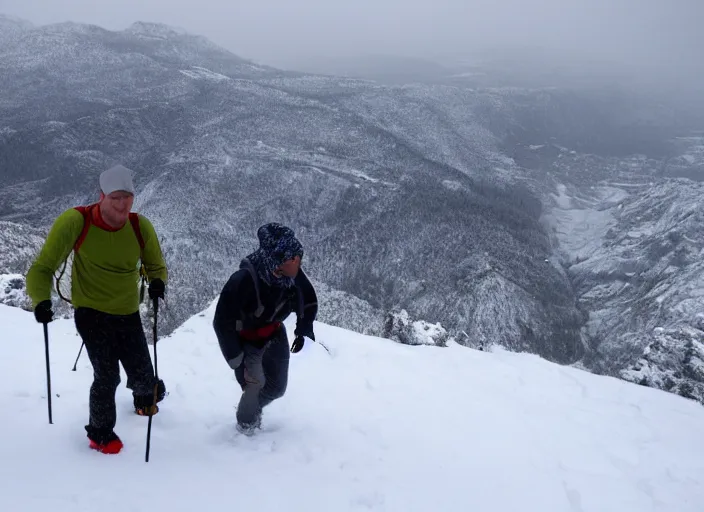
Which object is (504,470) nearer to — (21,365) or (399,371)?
(399,371)

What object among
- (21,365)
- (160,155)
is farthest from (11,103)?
(21,365)

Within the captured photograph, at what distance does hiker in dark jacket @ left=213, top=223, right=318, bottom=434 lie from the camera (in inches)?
217

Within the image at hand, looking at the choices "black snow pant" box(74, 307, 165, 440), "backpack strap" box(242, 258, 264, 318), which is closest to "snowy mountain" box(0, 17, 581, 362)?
"black snow pant" box(74, 307, 165, 440)

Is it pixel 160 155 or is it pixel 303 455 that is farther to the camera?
pixel 160 155

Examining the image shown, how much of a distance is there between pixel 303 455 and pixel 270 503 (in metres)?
1.22

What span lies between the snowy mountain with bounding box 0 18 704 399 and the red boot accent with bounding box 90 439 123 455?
15.4 meters

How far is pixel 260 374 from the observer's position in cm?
624

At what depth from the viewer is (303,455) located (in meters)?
6.78

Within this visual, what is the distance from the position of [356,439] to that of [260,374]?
2.33 meters

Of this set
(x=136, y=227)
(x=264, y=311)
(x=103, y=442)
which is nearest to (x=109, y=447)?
(x=103, y=442)

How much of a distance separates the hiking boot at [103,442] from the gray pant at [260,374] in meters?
1.64

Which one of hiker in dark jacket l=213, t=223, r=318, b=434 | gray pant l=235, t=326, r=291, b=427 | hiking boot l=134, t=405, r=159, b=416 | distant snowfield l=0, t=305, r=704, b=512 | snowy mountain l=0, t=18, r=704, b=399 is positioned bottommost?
snowy mountain l=0, t=18, r=704, b=399

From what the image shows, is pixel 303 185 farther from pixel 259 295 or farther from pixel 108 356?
pixel 108 356

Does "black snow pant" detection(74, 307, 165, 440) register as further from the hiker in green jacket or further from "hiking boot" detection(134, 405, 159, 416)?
"hiking boot" detection(134, 405, 159, 416)
